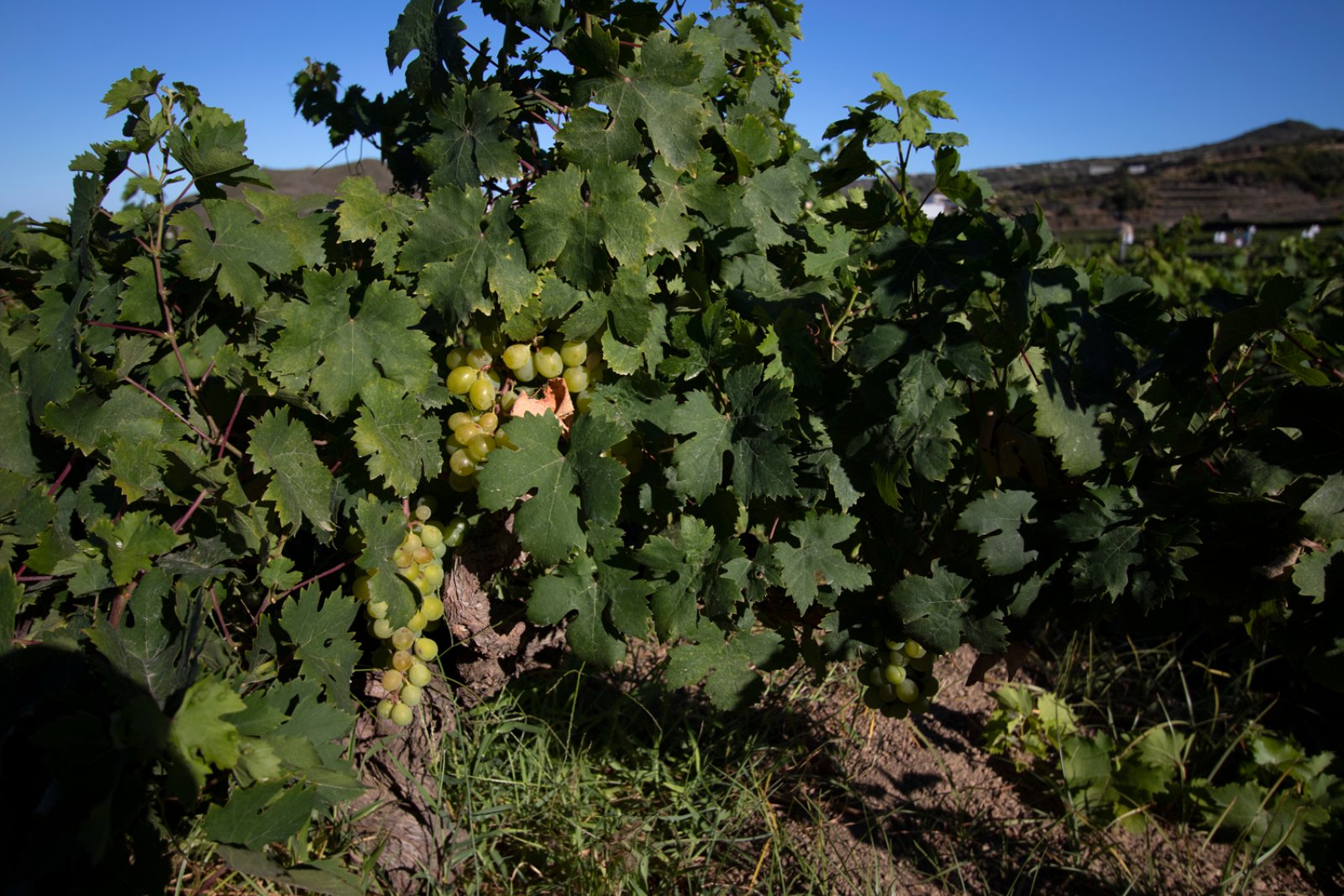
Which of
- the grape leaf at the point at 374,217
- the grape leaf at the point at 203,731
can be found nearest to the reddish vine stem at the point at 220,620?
the grape leaf at the point at 203,731

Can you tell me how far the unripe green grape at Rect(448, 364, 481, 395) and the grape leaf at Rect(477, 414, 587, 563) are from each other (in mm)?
147

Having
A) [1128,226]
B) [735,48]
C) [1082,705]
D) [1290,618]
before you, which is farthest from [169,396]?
[1128,226]

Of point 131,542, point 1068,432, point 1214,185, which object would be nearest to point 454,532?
point 131,542

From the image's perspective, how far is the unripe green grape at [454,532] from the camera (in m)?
1.77

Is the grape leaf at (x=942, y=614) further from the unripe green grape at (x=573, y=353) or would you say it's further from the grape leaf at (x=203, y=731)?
the grape leaf at (x=203, y=731)

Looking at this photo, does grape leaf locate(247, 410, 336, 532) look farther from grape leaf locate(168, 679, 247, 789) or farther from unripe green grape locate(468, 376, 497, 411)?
grape leaf locate(168, 679, 247, 789)

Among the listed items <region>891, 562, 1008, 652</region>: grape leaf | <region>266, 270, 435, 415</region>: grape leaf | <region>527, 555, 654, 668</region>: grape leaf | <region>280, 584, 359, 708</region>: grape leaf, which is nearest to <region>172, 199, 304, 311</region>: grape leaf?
<region>266, 270, 435, 415</region>: grape leaf

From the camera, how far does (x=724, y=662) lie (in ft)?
5.70

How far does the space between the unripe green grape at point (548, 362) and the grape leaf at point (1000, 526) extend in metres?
0.81

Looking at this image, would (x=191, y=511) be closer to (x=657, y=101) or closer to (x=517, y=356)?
(x=517, y=356)

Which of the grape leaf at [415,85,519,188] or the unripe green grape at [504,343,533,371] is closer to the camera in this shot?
the grape leaf at [415,85,519,188]

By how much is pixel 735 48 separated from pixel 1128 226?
6932mm

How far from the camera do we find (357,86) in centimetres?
233

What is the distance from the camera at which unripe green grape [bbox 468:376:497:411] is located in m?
1.60
